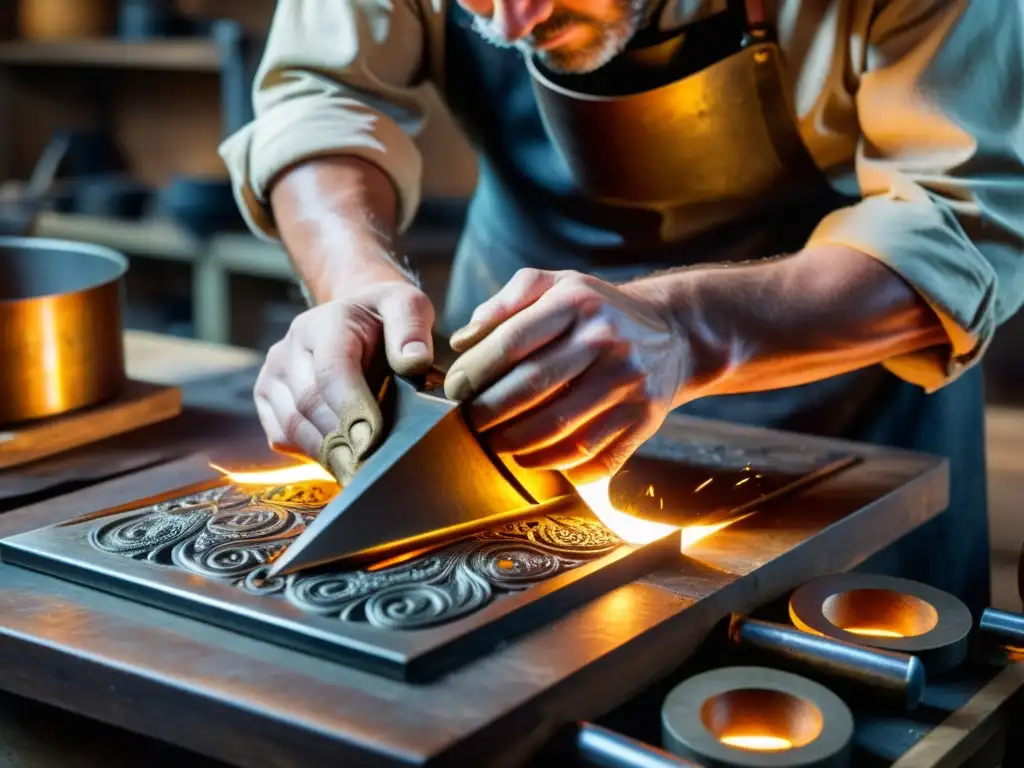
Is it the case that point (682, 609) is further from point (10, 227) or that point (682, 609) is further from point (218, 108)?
point (218, 108)

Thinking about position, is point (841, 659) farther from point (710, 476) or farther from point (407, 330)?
point (407, 330)

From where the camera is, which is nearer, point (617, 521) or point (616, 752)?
point (616, 752)

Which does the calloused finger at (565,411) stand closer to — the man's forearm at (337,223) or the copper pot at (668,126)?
the man's forearm at (337,223)

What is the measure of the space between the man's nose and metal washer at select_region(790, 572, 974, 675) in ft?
2.44

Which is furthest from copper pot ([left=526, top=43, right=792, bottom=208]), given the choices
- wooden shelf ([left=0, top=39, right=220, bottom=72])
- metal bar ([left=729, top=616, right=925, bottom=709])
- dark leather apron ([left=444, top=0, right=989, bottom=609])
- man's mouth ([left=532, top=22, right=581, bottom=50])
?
wooden shelf ([left=0, top=39, right=220, bottom=72])

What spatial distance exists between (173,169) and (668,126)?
328cm

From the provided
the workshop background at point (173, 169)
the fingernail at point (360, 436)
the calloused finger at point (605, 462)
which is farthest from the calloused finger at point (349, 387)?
the workshop background at point (173, 169)

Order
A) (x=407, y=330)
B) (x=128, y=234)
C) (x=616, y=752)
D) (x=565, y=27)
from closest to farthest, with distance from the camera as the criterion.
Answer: (x=616, y=752)
(x=407, y=330)
(x=565, y=27)
(x=128, y=234)

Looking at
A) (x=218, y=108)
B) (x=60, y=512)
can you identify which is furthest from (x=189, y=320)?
(x=60, y=512)

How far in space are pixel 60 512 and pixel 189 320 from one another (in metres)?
2.69

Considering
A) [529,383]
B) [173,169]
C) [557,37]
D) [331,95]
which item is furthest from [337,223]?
[173,169]

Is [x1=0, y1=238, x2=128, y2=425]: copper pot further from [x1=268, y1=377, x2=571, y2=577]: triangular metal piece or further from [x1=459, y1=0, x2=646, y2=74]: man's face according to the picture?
[x1=459, y1=0, x2=646, y2=74]: man's face

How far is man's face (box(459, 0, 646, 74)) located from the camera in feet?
5.05

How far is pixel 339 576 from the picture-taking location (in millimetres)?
1151
